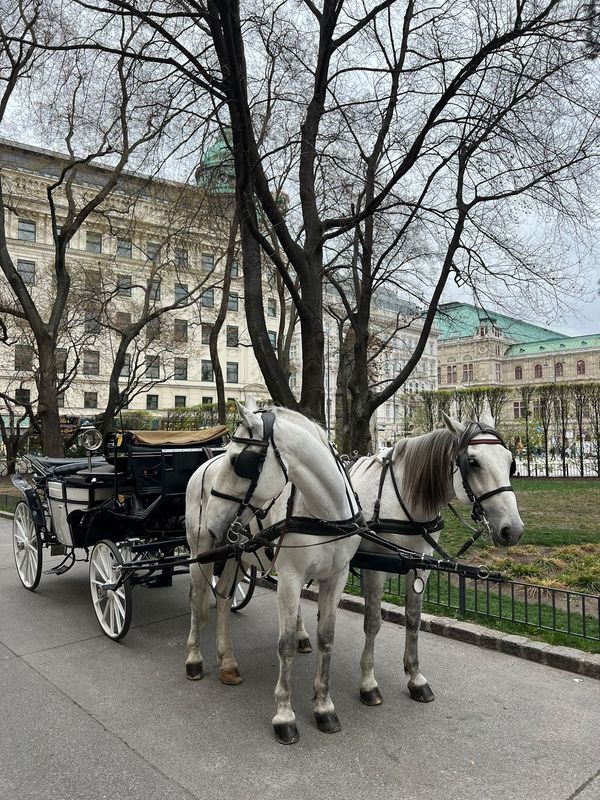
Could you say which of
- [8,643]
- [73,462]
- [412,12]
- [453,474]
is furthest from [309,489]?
[412,12]

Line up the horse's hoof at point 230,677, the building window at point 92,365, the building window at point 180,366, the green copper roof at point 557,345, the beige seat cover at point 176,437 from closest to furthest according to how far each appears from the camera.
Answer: the horse's hoof at point 230,677
the beige seat cover at point 176,437
the building window at point 180,366
the building window at point 92,365
the green copper roof at point 557,345

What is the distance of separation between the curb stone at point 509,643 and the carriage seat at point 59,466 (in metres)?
4.31

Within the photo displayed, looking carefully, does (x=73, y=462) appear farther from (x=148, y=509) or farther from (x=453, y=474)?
(x=453, y=474)

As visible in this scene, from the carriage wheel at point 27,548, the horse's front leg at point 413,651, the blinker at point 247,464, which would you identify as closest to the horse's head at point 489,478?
the horse's front leg at point 413,651

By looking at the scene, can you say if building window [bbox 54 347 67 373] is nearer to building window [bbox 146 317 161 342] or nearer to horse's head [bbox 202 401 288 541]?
building window [bbox 146 317 161 342]

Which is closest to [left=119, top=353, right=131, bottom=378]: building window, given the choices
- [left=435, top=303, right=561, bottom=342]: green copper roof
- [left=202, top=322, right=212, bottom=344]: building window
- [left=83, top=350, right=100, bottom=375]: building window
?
[left=83, top=350, right=100, bottom=375]: building window

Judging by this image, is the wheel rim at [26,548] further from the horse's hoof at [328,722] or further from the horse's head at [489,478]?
the horse's head at [489,478]

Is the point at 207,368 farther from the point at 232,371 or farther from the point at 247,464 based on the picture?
the point at 247,464

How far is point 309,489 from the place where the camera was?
377 cm

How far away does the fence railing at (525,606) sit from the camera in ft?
17.9

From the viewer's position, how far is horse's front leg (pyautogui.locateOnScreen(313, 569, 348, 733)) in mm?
3828

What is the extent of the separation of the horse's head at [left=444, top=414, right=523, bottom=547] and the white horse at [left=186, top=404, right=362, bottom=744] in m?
0.80

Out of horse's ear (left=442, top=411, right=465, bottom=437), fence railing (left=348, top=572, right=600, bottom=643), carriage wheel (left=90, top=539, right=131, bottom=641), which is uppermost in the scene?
horse's ear (left=442, top=411, right=465, bottom=437)

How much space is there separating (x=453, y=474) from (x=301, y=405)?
13.6ft
